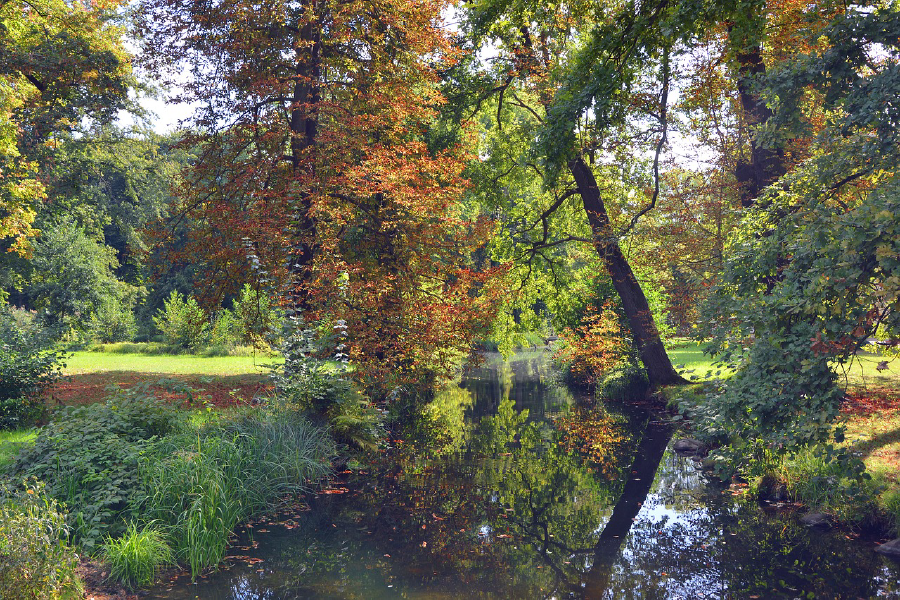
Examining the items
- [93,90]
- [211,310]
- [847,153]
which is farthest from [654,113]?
[93,90]

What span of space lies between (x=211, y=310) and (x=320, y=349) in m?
3.65

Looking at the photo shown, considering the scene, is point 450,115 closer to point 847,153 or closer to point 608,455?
point 608,455

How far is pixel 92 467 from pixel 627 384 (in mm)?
13978

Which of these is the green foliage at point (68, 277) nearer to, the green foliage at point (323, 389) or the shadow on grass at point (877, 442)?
the green foliage at point (323, 389)

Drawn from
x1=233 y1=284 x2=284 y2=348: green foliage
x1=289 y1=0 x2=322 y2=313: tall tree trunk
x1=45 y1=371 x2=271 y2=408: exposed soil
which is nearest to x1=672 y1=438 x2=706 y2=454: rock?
x1=289 y1=0 x2=322 y2=313: tall tree trunk

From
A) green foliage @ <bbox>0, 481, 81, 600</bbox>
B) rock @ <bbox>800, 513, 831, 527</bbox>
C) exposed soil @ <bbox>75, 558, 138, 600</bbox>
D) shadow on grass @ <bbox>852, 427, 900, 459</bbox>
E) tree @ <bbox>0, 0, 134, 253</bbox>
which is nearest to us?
green foliage @ <bbox>0, 481, 81, 600</bbox>

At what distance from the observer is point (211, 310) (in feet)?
42.5

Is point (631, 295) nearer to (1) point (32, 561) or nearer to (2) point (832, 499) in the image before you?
(2) point (832, 499)

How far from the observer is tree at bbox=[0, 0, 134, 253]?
48.6 feet

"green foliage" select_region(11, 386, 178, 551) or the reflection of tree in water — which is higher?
"green foliage" select_region(11, 386, 178, 551)

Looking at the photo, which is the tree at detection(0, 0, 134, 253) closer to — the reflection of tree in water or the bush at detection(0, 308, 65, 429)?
the bush at detection(0, 308, 65, 429)

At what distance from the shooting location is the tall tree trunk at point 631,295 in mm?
15852

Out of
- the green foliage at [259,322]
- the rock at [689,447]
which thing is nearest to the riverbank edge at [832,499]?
the rock at [689,447]

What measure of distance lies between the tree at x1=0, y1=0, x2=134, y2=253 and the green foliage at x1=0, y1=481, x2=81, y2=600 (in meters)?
11.1
